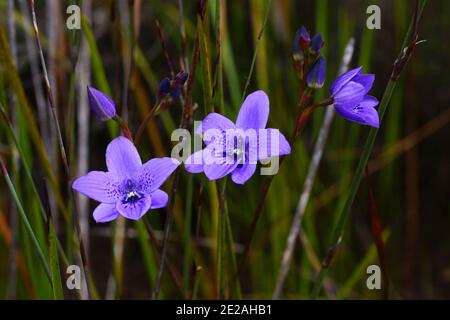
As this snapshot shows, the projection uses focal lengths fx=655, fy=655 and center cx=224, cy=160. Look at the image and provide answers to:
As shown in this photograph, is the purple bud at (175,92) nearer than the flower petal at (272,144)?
No

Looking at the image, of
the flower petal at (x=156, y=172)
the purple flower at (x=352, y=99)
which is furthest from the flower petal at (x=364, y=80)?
the flower petal at (x=156, y=172)

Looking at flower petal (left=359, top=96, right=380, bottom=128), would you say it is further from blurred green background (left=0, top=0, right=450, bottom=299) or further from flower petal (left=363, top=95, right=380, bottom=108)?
blurred green background (left=0, top=0, right=450, bottom=299)

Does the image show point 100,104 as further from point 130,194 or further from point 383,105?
point 383,105

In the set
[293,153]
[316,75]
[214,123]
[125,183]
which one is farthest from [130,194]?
[293,153]

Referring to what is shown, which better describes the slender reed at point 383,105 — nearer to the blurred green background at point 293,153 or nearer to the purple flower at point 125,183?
the purple flower at point 125,183

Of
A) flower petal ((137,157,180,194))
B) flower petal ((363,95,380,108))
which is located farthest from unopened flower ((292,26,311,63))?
flower petal ((137,157,180,194))
